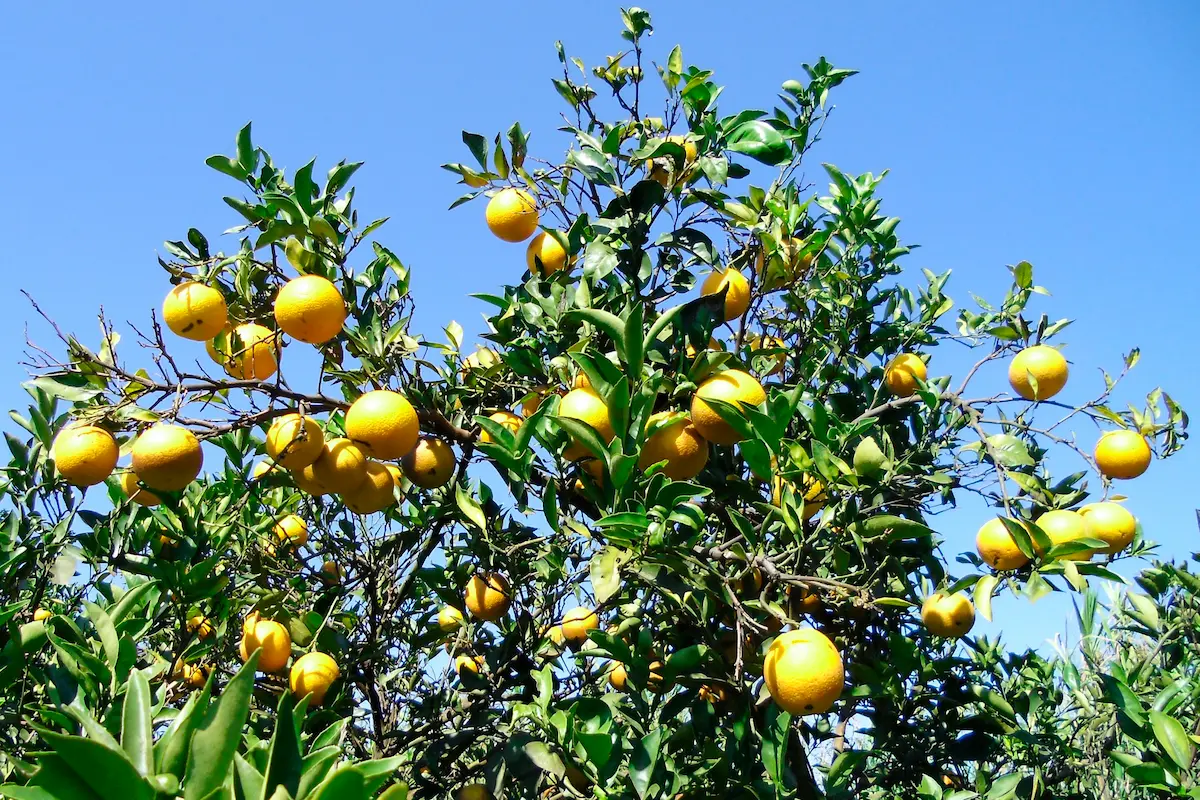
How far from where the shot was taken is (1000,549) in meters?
2.04

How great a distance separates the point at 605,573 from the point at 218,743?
0.89 m

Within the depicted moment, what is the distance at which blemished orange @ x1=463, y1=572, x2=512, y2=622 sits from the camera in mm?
2746

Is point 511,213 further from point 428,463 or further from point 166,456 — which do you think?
point 166,456

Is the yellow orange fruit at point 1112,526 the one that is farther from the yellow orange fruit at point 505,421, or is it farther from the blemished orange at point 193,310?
the blemished orange at point 193,310

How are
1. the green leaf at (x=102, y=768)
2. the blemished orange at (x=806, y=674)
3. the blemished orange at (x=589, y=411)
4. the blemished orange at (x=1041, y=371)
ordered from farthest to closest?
1. the blemished orange at (x=1041, y=371)
2. the blemished orange at (x=589, y=411)
3. the blemished orange at (x=806, y=674)
4. the green leaf at (x=102, y=768)

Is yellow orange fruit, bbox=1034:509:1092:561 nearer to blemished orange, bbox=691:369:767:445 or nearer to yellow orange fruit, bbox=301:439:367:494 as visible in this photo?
blemished orange, bbox=691:369:767:445

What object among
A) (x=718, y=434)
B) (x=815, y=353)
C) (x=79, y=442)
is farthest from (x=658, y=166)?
(x=79, y=442)

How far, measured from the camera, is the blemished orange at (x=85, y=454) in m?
2.03

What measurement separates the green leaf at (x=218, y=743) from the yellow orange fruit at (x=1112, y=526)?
1872 millimetres

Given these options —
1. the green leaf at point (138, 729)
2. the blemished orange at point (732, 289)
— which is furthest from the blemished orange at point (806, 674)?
the green leaf at point (138, 729)

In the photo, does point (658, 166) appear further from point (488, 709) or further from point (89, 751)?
point (89, 751)

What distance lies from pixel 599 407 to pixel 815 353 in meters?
1.19

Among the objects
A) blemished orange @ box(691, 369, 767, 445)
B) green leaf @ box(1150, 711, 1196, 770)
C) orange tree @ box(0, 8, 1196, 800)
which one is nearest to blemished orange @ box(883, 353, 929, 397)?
orange tree @ box(0, 8, 1196, 800)

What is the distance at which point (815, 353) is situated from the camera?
292 cm
